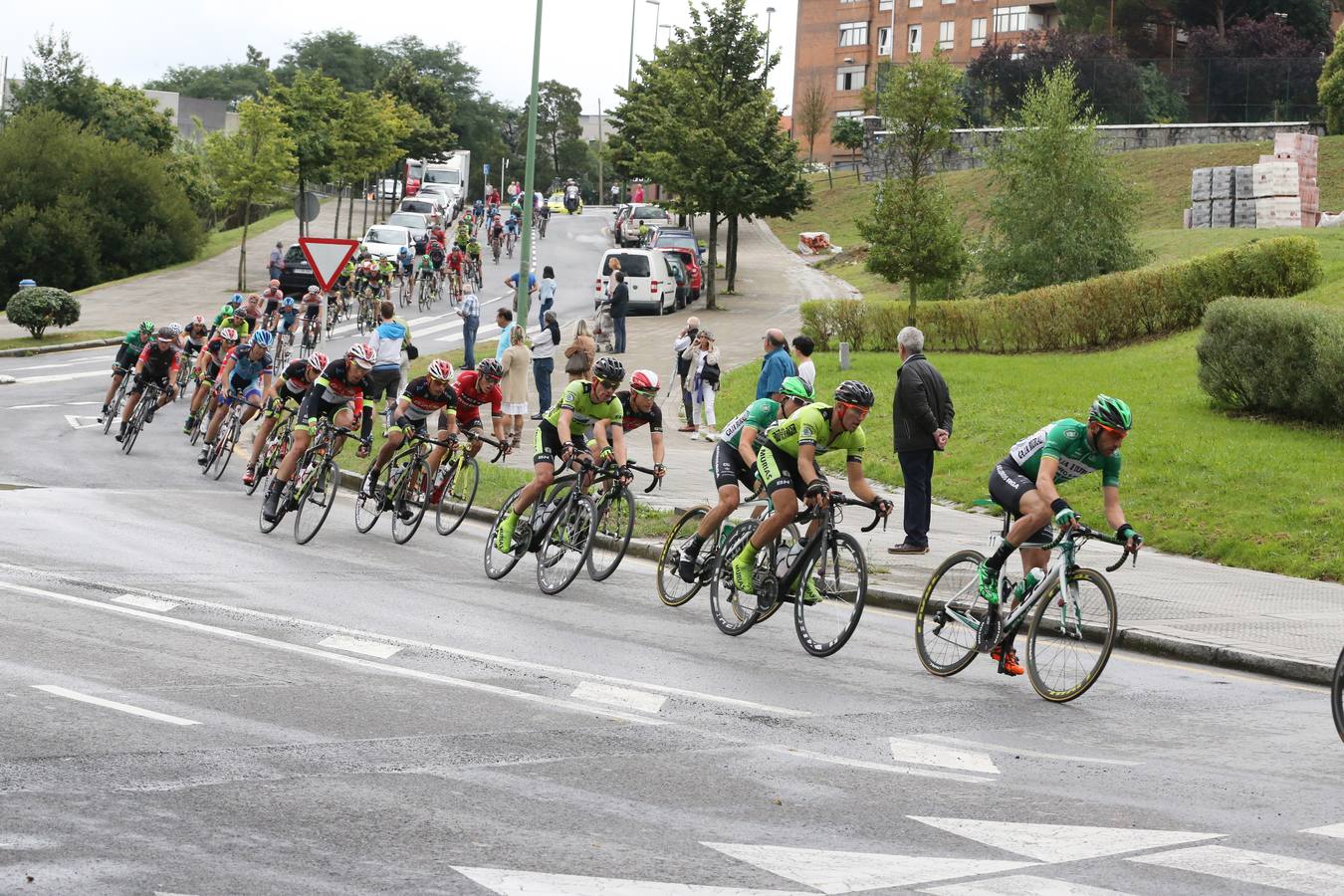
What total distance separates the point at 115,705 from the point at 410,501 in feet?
24.4

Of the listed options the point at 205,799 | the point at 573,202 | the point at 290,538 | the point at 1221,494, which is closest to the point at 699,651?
the point at 205,799

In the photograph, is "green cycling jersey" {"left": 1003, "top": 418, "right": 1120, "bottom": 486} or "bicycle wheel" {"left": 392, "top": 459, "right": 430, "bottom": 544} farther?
"bicycle wheel" {"left": 392, "top": 459, "right": 430, "bottom": 544}

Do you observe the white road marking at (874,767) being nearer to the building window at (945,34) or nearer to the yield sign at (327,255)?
the yield sign at (327,255)

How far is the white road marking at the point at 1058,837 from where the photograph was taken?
6289 mm

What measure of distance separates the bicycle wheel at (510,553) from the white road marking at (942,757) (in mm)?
5624

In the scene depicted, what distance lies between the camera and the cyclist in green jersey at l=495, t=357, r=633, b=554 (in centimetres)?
1281

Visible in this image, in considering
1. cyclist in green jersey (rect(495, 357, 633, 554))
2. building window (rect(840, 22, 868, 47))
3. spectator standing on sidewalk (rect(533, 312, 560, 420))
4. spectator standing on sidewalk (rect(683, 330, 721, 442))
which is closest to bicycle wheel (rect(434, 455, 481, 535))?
cyclist in green jersey (rect(495, 357, 633, 554))

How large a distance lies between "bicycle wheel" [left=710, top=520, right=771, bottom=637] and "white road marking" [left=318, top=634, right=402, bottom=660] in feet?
7.90

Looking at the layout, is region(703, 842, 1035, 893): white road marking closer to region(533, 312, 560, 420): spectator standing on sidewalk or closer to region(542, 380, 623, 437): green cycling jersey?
region(542, 380, 623, 437): green cycling jersey

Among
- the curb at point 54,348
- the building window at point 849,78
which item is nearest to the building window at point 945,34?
the building window at point 849,78

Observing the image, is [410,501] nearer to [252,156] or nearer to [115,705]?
[115,705]

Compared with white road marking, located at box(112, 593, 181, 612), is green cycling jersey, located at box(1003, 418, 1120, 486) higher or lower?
higher

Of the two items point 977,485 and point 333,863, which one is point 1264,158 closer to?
point 977,485

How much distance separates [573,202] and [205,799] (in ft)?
283
